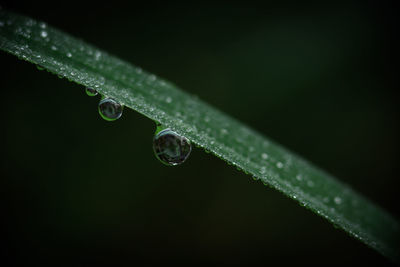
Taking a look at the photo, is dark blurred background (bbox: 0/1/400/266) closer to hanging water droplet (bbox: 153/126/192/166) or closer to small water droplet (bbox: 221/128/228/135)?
small water droplet (bbox: 221/128/228/135)

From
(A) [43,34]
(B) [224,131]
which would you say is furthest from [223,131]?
(A) [43,34]

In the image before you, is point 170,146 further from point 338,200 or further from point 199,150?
point 199,150

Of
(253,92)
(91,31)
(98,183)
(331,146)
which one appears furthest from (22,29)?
(331,146)

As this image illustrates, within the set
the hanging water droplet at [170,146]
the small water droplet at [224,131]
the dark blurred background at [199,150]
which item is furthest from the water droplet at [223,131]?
the dark blurred background at [199,150]

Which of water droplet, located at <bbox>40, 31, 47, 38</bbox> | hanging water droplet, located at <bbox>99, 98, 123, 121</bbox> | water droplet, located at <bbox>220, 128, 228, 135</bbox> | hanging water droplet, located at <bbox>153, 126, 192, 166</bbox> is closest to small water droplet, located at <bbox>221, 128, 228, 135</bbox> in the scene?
water droplet, located at <bbox>220, 128, 228, 135</bbox>

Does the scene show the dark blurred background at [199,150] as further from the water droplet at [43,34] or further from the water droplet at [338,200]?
the water droplet at [338,200]

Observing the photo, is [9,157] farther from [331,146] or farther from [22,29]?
[331,146]
